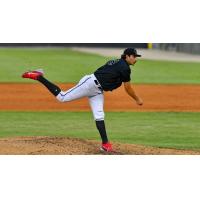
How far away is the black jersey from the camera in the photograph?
Answer: 381 inches

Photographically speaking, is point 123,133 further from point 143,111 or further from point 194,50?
point 194,50

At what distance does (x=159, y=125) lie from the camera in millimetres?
12688

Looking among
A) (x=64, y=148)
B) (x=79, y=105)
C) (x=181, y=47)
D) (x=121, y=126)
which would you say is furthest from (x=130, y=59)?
(x=181, y=47)

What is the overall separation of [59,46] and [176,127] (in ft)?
78.9

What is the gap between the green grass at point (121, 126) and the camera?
1116 centimetres

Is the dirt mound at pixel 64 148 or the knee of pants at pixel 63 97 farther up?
the knee of pants at pixel 63 97

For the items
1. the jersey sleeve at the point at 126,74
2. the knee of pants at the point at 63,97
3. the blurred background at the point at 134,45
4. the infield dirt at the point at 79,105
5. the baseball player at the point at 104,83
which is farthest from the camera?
the blurred background at the point at 134,45

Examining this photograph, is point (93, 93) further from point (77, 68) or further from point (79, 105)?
point (77, 68)

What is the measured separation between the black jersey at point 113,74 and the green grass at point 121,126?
4.66ft

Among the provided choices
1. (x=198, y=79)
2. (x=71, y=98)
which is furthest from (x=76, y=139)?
(x=198, y=79)

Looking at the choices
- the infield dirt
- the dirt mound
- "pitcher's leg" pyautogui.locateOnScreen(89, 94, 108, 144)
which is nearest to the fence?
the infield dirt

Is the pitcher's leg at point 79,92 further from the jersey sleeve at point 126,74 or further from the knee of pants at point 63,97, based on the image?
the jersey sleeve at point 126,74

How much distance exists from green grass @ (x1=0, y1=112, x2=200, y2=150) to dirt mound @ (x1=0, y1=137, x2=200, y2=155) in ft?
1.61

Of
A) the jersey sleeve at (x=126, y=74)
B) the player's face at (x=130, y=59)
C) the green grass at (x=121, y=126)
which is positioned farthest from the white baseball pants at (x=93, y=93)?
the green grass at (x=121, y=126)
